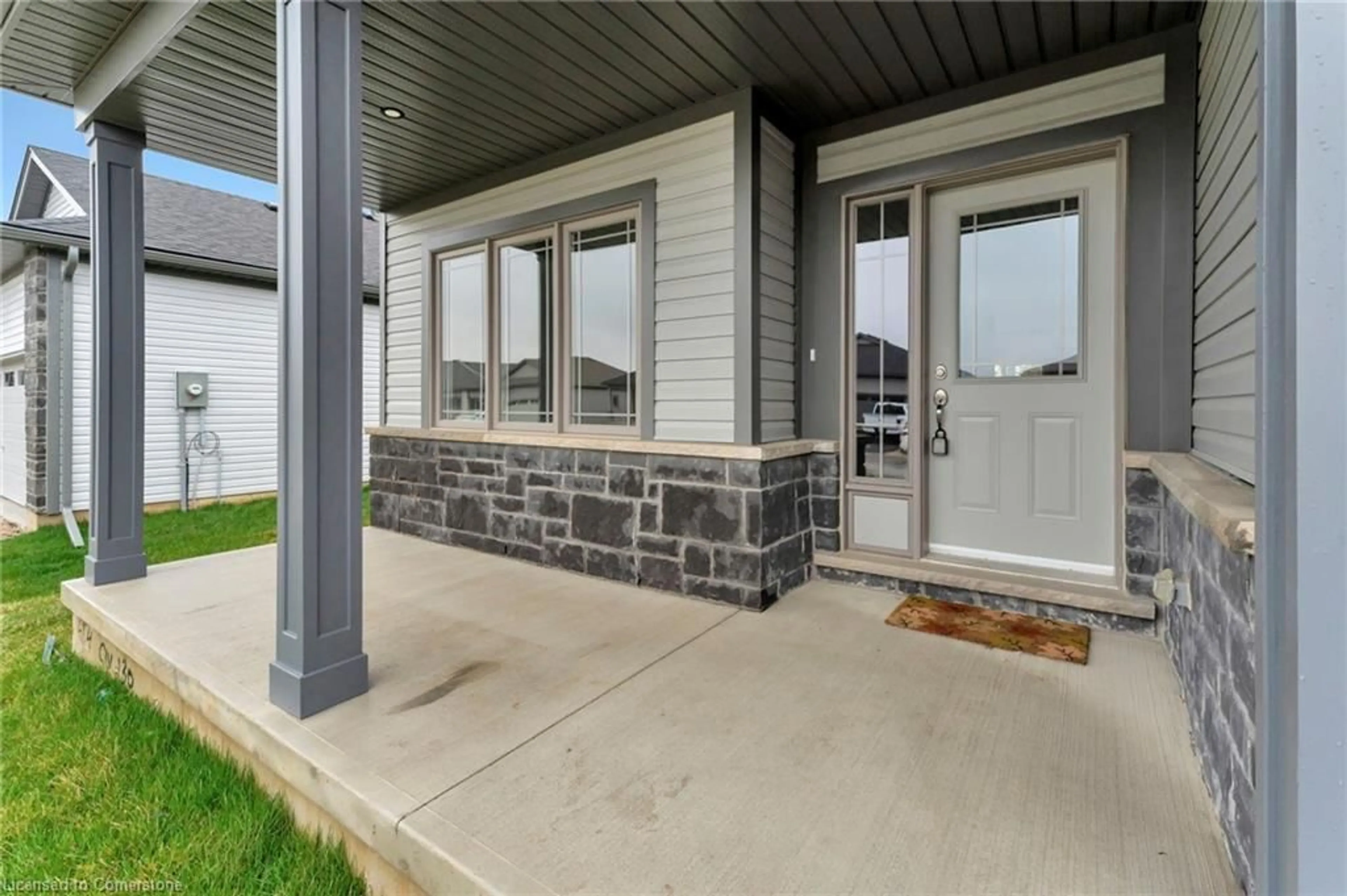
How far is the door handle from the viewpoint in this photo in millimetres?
Result: 3355

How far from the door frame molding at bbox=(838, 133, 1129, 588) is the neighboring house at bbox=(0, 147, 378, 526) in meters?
4.85

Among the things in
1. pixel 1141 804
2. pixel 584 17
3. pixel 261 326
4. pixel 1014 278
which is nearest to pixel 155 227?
pixel 261 326

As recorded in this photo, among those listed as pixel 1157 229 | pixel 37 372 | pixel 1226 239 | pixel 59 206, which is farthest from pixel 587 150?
pixel 59 206

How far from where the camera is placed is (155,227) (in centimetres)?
731

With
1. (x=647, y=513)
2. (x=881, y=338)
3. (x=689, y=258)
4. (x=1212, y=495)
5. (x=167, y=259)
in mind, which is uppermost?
(x=167, y=259)

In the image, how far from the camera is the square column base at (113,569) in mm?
3297

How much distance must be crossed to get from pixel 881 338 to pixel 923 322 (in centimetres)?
23

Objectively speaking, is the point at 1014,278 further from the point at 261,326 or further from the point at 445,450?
the point at 261,326

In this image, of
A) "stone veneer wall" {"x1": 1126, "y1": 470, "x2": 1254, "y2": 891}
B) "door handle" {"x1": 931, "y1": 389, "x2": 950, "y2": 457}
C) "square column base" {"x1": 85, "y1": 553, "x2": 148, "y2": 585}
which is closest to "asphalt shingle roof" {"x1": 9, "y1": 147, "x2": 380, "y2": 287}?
"square column base" {"x1": 85, "y1": 553, "x2": 148, "y2": 585}

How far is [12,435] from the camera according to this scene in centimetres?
710

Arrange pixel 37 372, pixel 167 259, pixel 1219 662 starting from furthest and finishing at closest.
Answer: pixel 167 259, pixel 37 372, pixel 1219 662

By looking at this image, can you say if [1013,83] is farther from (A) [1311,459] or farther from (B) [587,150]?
(A) [1311,459]

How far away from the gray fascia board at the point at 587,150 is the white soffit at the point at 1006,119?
69 centimetres

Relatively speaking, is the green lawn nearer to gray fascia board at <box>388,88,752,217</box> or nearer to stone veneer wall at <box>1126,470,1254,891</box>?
stone veneer wall at <box>1126,470,1254,891</box>
